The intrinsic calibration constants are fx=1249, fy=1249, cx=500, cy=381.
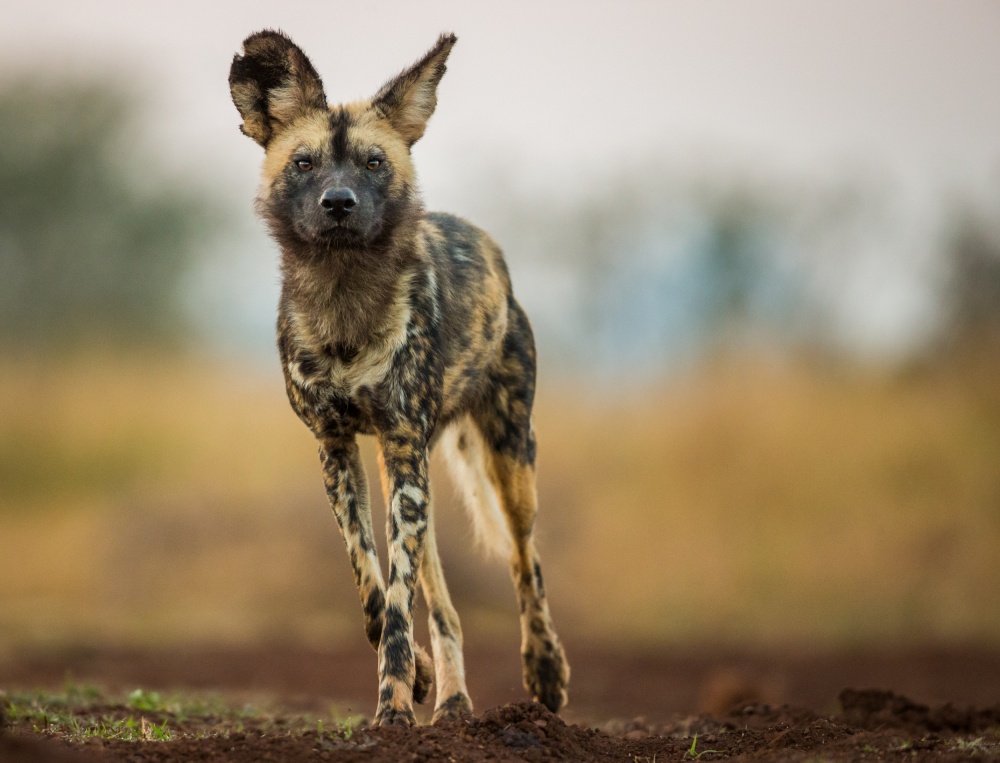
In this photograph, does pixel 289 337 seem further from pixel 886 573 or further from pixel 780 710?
pixel 886 573

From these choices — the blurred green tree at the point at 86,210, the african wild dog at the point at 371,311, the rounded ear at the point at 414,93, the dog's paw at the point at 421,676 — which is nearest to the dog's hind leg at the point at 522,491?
the african wild dog at the point at 371,311

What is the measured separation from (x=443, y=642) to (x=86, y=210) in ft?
48.9

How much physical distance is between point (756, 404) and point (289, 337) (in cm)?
867

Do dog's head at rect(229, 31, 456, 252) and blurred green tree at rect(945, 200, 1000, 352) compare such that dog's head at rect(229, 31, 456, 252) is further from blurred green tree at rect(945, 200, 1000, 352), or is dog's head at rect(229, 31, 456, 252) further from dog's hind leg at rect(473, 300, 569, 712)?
blurred green tree at rect(945, 200, 1000, 352)

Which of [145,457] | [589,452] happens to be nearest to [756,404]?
[589,452]

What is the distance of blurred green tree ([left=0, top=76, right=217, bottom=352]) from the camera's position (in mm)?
17812

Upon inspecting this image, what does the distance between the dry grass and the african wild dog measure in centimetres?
676

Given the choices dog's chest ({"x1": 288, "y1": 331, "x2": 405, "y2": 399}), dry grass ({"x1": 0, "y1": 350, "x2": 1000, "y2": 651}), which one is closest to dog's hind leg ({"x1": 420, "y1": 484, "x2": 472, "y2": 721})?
dog's chest ({"x1": 288, "y1": 331, "x2": 405, "y2": 399})

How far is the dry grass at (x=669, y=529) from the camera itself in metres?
11.6

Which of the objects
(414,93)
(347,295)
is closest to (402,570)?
(347,295)

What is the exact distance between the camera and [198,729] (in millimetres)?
4570

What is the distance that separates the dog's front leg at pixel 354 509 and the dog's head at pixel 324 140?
746 mm

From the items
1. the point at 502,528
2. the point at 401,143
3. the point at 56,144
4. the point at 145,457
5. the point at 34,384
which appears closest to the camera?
the point at 401,143

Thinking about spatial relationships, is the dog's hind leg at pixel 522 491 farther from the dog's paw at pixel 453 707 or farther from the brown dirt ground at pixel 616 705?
the dog's paw at pixel 453 707
